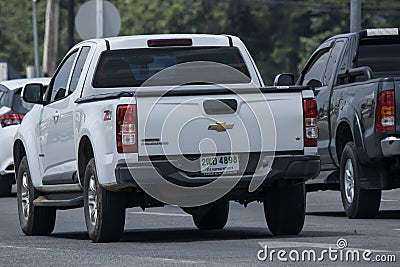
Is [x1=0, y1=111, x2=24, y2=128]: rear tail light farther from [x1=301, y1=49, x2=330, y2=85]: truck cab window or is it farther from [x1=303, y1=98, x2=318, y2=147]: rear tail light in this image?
[x1=303, y1=98, x2=318, y2=147]: rear tail light

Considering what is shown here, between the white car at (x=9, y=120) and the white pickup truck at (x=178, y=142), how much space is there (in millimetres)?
7405

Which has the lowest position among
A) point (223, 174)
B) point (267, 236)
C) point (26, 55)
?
point (26, 55)

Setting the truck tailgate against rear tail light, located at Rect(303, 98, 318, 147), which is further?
rear tail light, located at Rect(303, 98, 318, 147)

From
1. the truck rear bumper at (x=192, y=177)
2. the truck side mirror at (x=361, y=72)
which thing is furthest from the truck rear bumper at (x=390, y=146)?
the truck rear bumper at (x=192, y=177)

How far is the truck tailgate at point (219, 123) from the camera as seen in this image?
12539 millimetres

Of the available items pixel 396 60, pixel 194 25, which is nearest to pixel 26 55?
pixel 194 25

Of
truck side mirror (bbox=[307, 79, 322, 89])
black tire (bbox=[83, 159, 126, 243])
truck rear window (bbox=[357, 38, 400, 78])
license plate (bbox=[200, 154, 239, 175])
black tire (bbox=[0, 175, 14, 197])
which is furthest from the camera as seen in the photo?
black tire (bbox=[0, 175, 14, 197])

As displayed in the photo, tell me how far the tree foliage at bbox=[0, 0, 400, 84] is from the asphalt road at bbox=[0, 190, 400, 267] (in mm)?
68698

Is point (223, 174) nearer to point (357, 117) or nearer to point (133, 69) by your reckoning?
point (133, 69)

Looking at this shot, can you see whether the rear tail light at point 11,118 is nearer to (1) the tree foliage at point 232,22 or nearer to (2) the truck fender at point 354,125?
(2) the truck fender at point 354,125

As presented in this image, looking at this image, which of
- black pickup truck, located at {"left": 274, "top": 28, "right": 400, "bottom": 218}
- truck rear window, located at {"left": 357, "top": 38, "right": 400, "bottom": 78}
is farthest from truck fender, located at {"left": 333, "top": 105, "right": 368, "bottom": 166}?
truck rear window, located at {"left": 357, "top": 38, "right": 400, "bottom": 78}

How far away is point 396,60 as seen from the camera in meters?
17.5

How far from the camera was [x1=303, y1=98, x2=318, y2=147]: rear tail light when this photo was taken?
1291 centimetres

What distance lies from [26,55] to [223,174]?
79852mm
